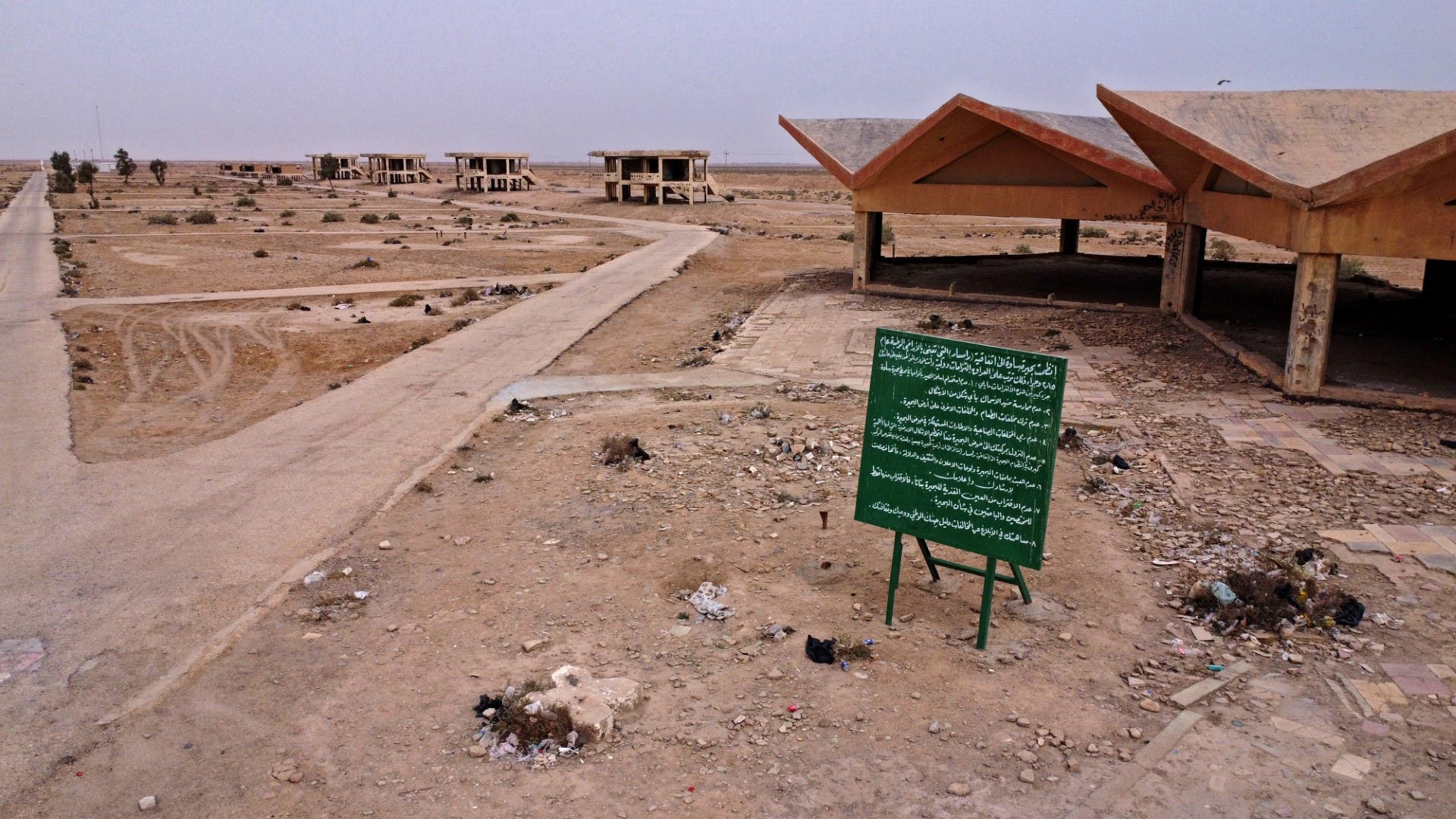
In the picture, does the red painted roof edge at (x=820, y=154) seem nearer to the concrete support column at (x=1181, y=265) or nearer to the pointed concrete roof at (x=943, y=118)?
the pointed concrete roof at (x=943, y=118)

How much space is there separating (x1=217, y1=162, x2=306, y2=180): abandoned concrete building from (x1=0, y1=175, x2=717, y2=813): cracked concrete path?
286ft

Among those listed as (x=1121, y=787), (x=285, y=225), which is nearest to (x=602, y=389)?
(x=1121, y=787)

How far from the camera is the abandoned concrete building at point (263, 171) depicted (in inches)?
3691

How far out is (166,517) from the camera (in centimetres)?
775

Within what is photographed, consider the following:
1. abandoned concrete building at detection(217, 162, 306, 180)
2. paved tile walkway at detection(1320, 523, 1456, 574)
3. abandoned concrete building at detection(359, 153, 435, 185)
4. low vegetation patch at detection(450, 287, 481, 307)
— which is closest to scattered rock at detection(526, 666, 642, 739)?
paved tile walkway at detection(1320, 523, 1456, 574)

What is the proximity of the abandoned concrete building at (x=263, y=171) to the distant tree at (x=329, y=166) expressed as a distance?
2.58 meters

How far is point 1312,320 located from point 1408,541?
4119 mm

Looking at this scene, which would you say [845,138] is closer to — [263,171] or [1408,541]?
[1408,541]

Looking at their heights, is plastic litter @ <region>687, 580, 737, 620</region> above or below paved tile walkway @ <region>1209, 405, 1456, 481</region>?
below

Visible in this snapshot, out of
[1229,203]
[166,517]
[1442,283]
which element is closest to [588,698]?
[166,517]

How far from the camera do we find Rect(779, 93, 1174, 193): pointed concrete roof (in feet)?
50.1

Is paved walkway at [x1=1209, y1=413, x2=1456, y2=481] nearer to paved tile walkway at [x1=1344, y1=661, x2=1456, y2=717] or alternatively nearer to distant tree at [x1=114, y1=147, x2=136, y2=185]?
paved tile walkway at [x1=1344, y1=661, x2=1456, y2=717]

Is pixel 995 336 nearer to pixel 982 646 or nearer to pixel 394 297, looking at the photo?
pixel 982 646

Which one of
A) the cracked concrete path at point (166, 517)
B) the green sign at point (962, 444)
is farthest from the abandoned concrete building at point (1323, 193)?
the cracked concrete path at point (166, 517)
